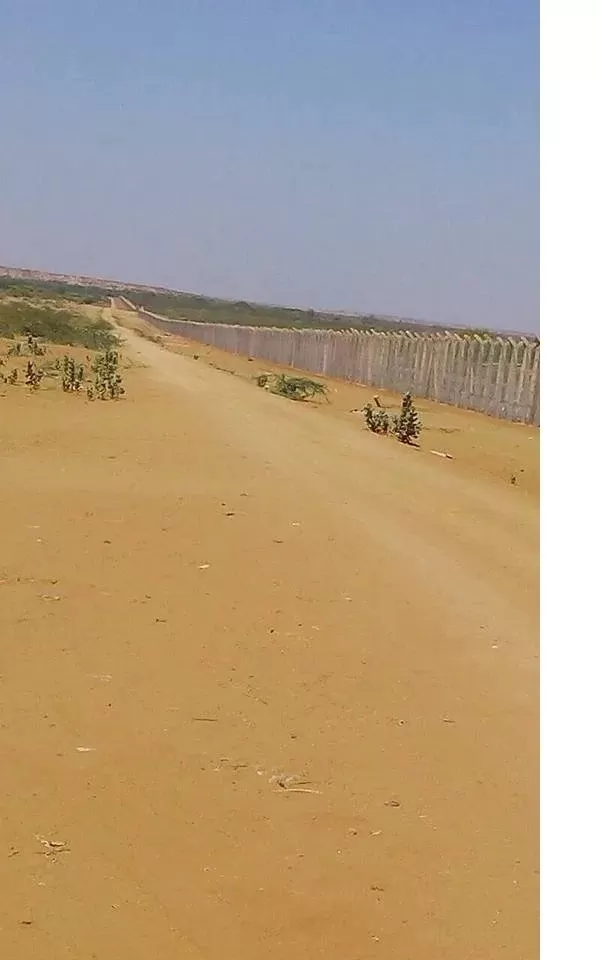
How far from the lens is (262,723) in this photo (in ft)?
13.1

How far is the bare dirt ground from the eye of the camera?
9.08 ft

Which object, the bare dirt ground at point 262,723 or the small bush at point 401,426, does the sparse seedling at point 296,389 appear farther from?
the bare dirt ground at point 262,723

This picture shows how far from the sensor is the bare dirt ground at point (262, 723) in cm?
277

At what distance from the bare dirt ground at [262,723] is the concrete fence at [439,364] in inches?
338

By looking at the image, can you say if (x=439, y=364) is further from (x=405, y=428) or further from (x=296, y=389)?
(x=405, y=428)

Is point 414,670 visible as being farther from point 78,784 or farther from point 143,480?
point 143,480

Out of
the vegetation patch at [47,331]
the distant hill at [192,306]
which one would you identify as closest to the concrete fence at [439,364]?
the vegetation patch at [47,331]

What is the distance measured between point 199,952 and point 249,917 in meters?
0.19

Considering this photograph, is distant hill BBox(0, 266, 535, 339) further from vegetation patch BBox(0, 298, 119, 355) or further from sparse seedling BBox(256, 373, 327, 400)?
sparse seedling BBox(256, 373, 327, 400)

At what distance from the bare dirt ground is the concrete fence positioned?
859cm

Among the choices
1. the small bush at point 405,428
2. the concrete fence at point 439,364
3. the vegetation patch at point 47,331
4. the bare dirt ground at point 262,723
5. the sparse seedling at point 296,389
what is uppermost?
the vegetation patch at point 47,331

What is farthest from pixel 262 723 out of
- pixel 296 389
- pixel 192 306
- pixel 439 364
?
pixel 192 306

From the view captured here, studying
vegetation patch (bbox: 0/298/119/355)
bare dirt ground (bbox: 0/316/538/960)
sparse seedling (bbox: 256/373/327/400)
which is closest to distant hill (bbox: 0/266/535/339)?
vegetation patch (bbox: 0/298/119/355)

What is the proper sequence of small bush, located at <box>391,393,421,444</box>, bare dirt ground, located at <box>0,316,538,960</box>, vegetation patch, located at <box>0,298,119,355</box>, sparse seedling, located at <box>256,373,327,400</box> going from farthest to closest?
vegetation patch, located at <box>0,298,119,355</box>
sparse seedling, located at <box>256,373,327,400</box>
small bush, located at <box>391,393,421,444</box>
bare dirt ground, located at <box>0,316,538,960</box>
